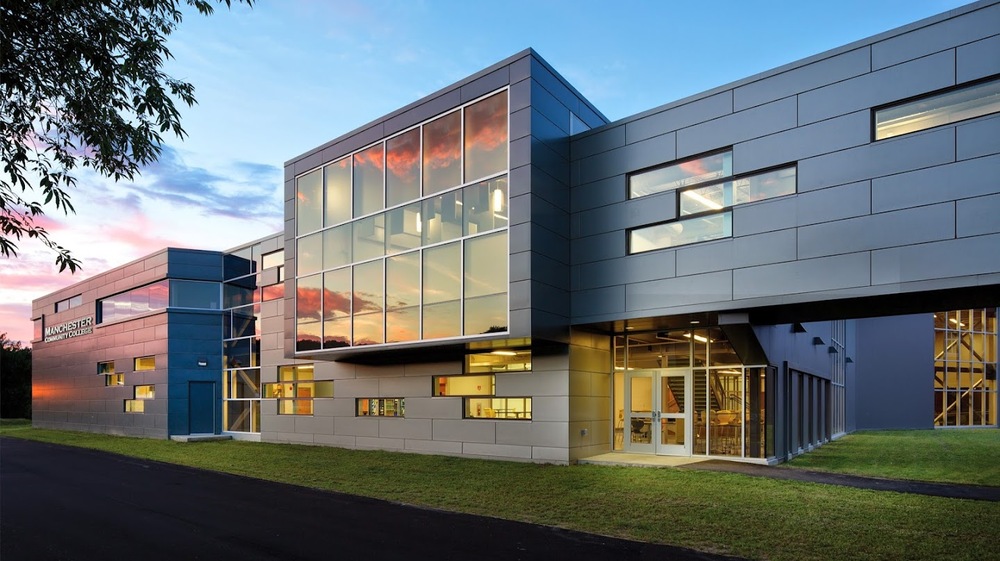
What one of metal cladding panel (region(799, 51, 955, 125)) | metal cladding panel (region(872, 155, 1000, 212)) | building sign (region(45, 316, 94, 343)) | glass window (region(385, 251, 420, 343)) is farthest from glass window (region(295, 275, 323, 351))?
building sign (region(45, 316, 94, 343))

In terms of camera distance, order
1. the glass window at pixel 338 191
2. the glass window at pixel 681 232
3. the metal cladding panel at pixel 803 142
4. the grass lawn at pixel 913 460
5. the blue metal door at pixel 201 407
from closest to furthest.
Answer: the metal cladding panel at pixel 803 142 < the glass window at pixel 681 232 < the grass lawn at pixel 913 460 < the glass window at pixel 338 191 < the blue metal door at pixel 201 407

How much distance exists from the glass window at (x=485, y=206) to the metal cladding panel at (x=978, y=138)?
28.0 feet

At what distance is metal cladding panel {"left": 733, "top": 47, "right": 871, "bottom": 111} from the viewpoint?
12.0m

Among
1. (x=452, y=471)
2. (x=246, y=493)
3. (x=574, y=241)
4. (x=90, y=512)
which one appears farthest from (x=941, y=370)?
(x=90, y=512)

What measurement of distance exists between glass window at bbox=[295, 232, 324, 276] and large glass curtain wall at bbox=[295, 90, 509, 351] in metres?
0.03

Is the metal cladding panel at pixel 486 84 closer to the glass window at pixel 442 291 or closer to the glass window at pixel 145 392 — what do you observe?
the glass window at pixel 442 291

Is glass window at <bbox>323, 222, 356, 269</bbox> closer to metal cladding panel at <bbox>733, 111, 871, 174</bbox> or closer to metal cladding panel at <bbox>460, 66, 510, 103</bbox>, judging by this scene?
metal cladding panel at <bbox>460, 66, 510, 103</bbox>

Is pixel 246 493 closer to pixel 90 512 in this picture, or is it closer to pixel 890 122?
pixel 90 512

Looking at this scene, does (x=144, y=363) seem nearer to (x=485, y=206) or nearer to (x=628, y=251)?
(x=485, y=206)

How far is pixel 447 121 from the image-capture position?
16578 millimetres

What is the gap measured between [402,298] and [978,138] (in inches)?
481

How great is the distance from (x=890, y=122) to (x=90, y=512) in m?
14.8

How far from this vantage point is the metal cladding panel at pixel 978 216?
10.3 meters

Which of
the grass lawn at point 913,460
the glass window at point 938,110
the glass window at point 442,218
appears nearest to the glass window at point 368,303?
the glass window at point 442,218
